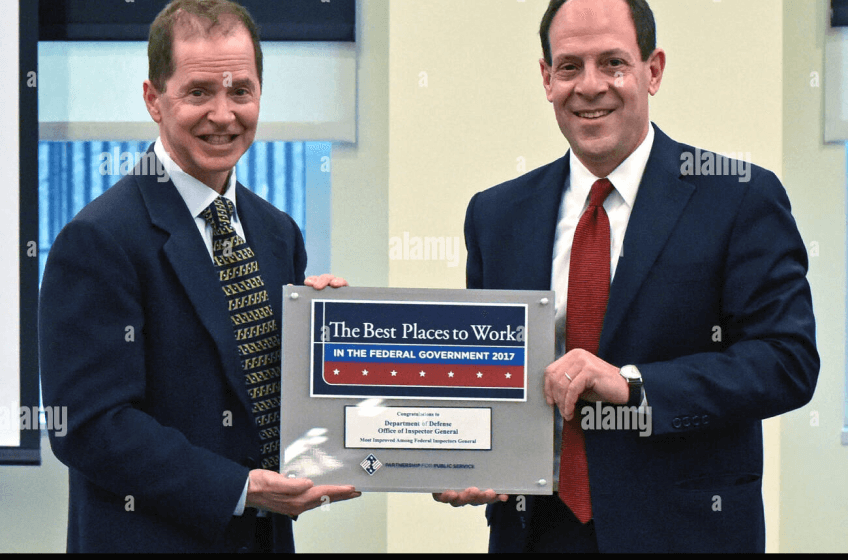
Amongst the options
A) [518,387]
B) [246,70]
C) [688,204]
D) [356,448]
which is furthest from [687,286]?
[246,70]

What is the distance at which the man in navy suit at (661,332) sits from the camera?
155 cm

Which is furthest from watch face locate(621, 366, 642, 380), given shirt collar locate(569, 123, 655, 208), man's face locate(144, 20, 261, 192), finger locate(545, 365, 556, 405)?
man's face locate(144, 20, 261, 192)

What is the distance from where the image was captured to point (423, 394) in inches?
63.9

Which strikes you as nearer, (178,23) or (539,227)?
(178,23)

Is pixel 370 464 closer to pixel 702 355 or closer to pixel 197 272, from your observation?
pixel 197 272

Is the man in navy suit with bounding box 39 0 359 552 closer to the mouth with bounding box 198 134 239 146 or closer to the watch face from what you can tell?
the mouth with bounding box 198 134 239 146

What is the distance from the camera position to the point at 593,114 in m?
1.70

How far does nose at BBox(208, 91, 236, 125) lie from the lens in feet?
5.26

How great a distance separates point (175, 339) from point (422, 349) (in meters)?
0.48

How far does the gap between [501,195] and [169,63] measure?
2.55ft

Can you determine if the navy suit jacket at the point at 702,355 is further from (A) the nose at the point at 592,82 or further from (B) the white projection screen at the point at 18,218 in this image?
(B) the white projection screen at the point at 18,218

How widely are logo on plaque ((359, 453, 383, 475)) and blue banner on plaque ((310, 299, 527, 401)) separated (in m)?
0.12

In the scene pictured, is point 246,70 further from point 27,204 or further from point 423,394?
point 27,204

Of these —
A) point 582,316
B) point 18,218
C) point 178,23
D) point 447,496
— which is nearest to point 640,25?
point 582,316
